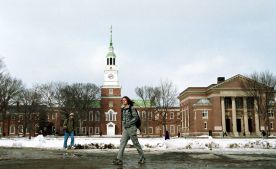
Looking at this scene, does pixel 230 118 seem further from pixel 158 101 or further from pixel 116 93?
pixel 116 93

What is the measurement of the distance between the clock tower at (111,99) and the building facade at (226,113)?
27.3m

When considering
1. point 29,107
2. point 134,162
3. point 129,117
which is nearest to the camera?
point 129,117

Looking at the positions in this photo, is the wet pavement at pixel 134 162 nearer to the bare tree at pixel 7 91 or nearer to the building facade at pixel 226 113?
the bare tree at pixel 7 91

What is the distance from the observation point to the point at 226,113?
83.4m

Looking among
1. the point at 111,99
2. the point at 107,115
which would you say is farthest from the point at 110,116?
the point at 111,99

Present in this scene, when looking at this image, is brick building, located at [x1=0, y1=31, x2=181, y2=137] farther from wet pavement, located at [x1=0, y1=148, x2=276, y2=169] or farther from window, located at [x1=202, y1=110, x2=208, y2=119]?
wet pavement, located at [x1=0, y1=148, x2=276, y2=169]

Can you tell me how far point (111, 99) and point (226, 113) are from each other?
1428 inches

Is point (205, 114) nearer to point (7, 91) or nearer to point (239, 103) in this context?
point (239, 103)

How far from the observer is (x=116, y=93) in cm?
10600

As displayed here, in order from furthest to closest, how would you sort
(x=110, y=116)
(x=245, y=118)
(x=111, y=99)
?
(x=110, y=116)
(x=111, y=99)
(x=245, y=118)

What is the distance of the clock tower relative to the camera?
10544 cm

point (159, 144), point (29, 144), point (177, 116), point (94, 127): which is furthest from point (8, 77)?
point (177, 116)

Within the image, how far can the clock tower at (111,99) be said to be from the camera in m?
105

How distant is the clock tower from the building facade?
27.3 meters
